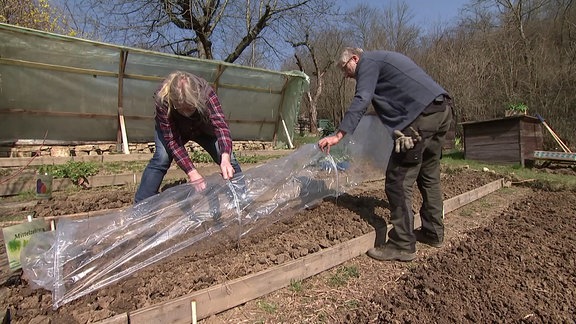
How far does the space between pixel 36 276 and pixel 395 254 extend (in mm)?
2257

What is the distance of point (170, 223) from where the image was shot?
232cm

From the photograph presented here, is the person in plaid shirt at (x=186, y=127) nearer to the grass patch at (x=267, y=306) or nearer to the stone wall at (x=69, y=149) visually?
the grass patch at (x=267, y=306)

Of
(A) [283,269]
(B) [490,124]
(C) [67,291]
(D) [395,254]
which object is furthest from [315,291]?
(B) [490,124]

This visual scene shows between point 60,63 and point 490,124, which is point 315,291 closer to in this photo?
point 60,63

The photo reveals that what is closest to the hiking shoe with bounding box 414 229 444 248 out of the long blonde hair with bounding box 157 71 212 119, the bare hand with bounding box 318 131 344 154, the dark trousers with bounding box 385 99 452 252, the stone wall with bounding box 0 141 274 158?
the dark trousers with bounding box 385 99 452 252

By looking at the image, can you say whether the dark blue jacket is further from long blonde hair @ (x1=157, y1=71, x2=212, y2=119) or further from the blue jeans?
the blue jeans

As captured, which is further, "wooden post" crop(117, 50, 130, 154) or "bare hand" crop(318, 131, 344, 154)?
"wooden post" crop(117, 50, 130, 154)

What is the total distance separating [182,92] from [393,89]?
4.86 ft

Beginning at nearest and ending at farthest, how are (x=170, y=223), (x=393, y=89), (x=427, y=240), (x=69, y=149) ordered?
(x=170, y=223), (x=393, y=89), (x=427, y=240), (x=69, y=149)

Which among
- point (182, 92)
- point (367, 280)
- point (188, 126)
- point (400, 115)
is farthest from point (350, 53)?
point (367, 280)

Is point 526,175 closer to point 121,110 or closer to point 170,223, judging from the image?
point 170,223

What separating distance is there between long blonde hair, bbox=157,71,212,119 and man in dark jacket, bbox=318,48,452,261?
3.16 ft

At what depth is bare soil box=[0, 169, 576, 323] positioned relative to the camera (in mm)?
1853

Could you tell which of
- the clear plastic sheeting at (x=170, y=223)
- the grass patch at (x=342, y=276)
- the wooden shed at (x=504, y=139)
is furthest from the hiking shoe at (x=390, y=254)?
the wooden shed at (x=504, y=139)
